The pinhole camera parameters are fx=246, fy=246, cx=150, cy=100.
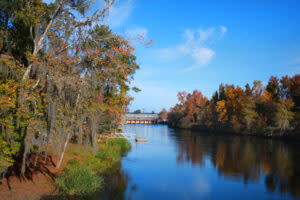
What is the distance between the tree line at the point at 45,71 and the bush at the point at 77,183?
1566mm

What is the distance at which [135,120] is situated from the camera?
317 ft

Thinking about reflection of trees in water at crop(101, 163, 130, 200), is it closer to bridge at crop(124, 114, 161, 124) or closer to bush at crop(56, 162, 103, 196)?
bush at crop(56, 162, 103, 196)

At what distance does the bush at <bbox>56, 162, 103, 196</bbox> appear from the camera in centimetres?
945

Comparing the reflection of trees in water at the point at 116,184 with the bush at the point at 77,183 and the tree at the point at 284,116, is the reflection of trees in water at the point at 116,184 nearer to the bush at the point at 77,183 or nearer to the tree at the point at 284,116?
the bush at the point at 77,183

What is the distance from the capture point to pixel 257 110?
43219 mm

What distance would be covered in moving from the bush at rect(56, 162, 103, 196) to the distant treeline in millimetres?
31377

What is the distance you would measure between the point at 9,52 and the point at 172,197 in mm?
8572

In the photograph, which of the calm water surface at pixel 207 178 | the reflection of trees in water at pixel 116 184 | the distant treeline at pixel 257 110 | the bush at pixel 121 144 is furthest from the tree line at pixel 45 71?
the distant treeline at pixel 257 110

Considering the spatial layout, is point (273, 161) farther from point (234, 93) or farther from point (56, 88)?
point (234, 93)

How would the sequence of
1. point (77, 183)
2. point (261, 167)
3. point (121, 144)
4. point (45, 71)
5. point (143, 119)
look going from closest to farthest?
point (45, 71)
point (77, 183)
point (261, 167)
point (121, 144)
point (143, 119)

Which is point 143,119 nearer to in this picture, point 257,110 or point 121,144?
point 257,110

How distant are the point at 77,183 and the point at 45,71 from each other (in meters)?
4.62

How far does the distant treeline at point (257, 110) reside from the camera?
35.4 metres

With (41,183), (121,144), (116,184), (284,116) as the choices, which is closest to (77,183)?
(41,183)
